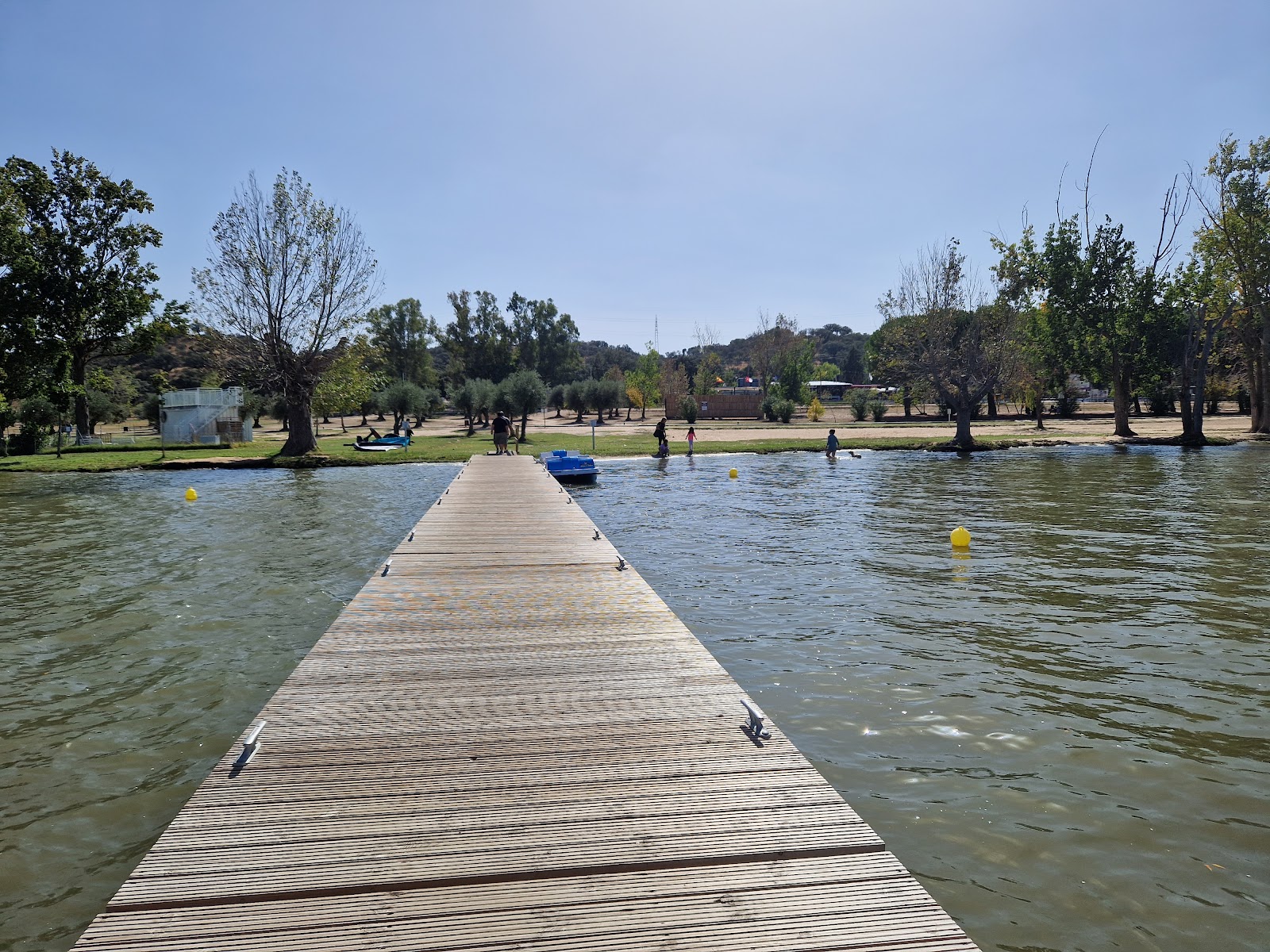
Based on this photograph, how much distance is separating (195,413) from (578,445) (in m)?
23.6

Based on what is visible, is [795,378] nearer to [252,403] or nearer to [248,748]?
[252,403]

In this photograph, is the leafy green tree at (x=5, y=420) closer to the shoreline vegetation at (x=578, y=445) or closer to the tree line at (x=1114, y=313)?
the shoreline vegetation at (x=578, y=445)

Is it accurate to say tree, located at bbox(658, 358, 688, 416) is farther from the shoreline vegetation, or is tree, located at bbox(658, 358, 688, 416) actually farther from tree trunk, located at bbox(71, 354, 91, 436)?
tree trunk, located at bbox(71, 354, 91, 436)

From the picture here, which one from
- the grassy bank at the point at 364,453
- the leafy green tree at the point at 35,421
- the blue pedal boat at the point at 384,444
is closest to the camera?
the grassy bank at the point at 364,453

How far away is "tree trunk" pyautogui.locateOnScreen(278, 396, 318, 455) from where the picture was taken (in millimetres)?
37375

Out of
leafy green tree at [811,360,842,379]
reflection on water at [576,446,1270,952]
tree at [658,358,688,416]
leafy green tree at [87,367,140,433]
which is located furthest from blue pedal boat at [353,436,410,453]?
leafy green tree at [811,360,842,379]

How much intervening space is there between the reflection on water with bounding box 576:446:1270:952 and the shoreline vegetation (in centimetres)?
2221

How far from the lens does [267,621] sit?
32.1ft

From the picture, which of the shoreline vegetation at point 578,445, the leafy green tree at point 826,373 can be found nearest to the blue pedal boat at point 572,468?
the shoreline vegetation at point 578,445

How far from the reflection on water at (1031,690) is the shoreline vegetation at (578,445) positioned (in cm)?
2221

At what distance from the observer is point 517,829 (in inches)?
140

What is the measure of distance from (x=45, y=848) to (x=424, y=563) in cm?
562

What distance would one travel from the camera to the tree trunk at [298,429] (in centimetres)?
3738

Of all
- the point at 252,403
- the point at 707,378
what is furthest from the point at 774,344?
the point at 252,403
